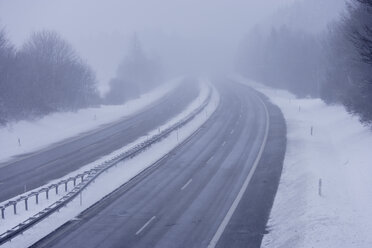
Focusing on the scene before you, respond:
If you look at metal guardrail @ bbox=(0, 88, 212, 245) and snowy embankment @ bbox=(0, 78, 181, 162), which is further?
snowy embankment @ bbox=(0, 78, 181, 162)

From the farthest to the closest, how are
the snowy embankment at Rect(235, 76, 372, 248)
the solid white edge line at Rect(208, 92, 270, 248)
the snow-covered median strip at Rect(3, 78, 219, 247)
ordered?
the snow-covered median strip at Rect(3, 78, 219, 247), the solid white edge line at Rect(208, 92, 270, 248), the snowy embankment at Rect(235, 76, 372, 248)

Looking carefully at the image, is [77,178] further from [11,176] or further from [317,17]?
[317,17]

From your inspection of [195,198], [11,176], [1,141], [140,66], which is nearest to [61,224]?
[195,198]

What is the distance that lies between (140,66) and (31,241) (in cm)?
9440

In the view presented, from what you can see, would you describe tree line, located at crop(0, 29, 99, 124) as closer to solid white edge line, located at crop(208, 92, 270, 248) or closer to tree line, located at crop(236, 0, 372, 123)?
solid white edge line, located at crop(208, 92, 270, 248)

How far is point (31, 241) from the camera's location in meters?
17.2

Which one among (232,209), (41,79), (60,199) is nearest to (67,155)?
(60,199)

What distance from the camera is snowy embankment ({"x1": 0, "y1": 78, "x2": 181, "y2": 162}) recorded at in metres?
37.2

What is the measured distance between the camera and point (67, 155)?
33.8 metres

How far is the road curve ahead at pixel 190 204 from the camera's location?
57.1ft

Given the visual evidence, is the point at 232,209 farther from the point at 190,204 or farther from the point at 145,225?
the point at 145,225

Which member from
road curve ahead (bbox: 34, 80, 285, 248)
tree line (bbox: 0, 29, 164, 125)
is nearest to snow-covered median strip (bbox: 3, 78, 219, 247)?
road curve ahead (bbox: 34, 80, 285, 248)

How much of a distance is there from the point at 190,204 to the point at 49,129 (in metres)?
26.6

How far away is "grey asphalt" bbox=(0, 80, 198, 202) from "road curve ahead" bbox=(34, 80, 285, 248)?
17.5 ft
